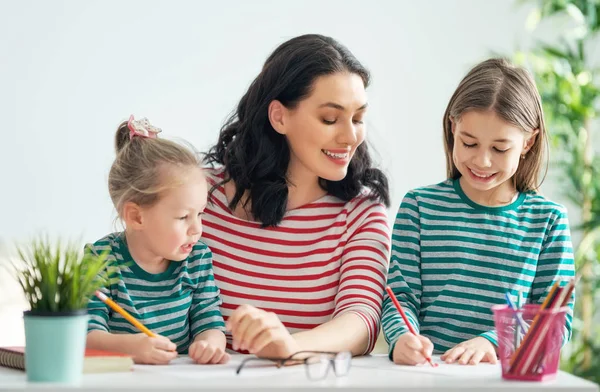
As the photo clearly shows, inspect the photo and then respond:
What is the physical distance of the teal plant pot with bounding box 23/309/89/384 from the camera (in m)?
1.30

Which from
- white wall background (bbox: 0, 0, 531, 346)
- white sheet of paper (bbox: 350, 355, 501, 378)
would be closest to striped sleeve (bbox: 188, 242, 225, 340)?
white sheet of paper (bbox: 350, 355, 501, 378)

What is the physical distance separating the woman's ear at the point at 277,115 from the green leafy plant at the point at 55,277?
711mm

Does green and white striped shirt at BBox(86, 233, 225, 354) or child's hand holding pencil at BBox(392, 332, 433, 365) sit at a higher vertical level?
green and white striped shirt at BBox(86, 233, 225, 354)

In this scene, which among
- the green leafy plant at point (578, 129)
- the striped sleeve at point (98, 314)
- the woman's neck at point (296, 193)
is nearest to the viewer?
the striped sleeve at point (98, 314)

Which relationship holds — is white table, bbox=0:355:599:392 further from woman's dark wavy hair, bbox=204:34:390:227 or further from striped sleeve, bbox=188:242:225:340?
woman's dark wavy hair, bbox=204:34:390:227

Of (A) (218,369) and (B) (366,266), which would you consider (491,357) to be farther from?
(A) (218,369)

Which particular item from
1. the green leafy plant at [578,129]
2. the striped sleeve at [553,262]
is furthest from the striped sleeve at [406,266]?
the green leafy plant at [578,129]

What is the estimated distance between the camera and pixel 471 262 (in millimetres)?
1853

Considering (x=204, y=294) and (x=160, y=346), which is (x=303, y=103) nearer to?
(x=204, y=294)

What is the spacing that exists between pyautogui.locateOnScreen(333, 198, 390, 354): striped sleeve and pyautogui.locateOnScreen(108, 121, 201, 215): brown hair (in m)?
0.39

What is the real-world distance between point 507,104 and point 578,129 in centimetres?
194

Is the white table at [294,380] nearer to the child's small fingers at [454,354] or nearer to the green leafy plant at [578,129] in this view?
the child's small fingers at [454,354]

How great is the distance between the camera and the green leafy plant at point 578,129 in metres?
3.53

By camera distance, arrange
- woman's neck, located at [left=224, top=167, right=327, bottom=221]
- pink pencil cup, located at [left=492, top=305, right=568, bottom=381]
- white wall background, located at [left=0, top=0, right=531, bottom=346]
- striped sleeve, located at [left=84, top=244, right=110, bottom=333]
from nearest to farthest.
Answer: pink pencil cup, located at [left=492, top=305, right=568, bottom=381], striped sleeve, located at [left=84, top=244, right=110, bottom=333], woman's neck, located at [left=224, top=167, right=327, bottom=221], white wall background, located at [left=0, top=0, right=531, bottom=346]
